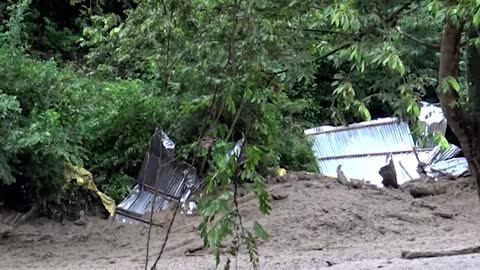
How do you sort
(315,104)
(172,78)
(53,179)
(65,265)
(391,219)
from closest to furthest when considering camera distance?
(172,78) < (65,265) < (53,179) < (391,219) < (315,104)

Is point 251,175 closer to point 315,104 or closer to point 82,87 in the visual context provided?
point 82,87

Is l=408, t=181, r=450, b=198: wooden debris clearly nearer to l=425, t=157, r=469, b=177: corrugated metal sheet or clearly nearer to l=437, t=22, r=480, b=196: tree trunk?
l=425, t=157, r=469, b=177: corrugated metal sheet

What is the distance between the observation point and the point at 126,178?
1230 centimetres

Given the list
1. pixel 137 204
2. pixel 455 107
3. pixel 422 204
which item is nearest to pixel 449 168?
pixel 422 204

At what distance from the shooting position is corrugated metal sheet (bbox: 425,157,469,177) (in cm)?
1392

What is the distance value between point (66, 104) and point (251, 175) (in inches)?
288

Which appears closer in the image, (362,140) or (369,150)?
(369,150)

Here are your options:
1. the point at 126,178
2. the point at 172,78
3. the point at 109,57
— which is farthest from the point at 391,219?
the point at 172,78

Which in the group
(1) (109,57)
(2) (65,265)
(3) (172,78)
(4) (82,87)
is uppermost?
(4) (82,87)

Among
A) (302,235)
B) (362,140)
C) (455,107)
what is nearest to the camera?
(455,107)

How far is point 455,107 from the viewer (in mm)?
5762

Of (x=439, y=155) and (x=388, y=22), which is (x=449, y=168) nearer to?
(x=439, y=155)

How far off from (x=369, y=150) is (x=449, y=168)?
167 cm

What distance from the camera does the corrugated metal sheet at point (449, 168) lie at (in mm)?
13924
